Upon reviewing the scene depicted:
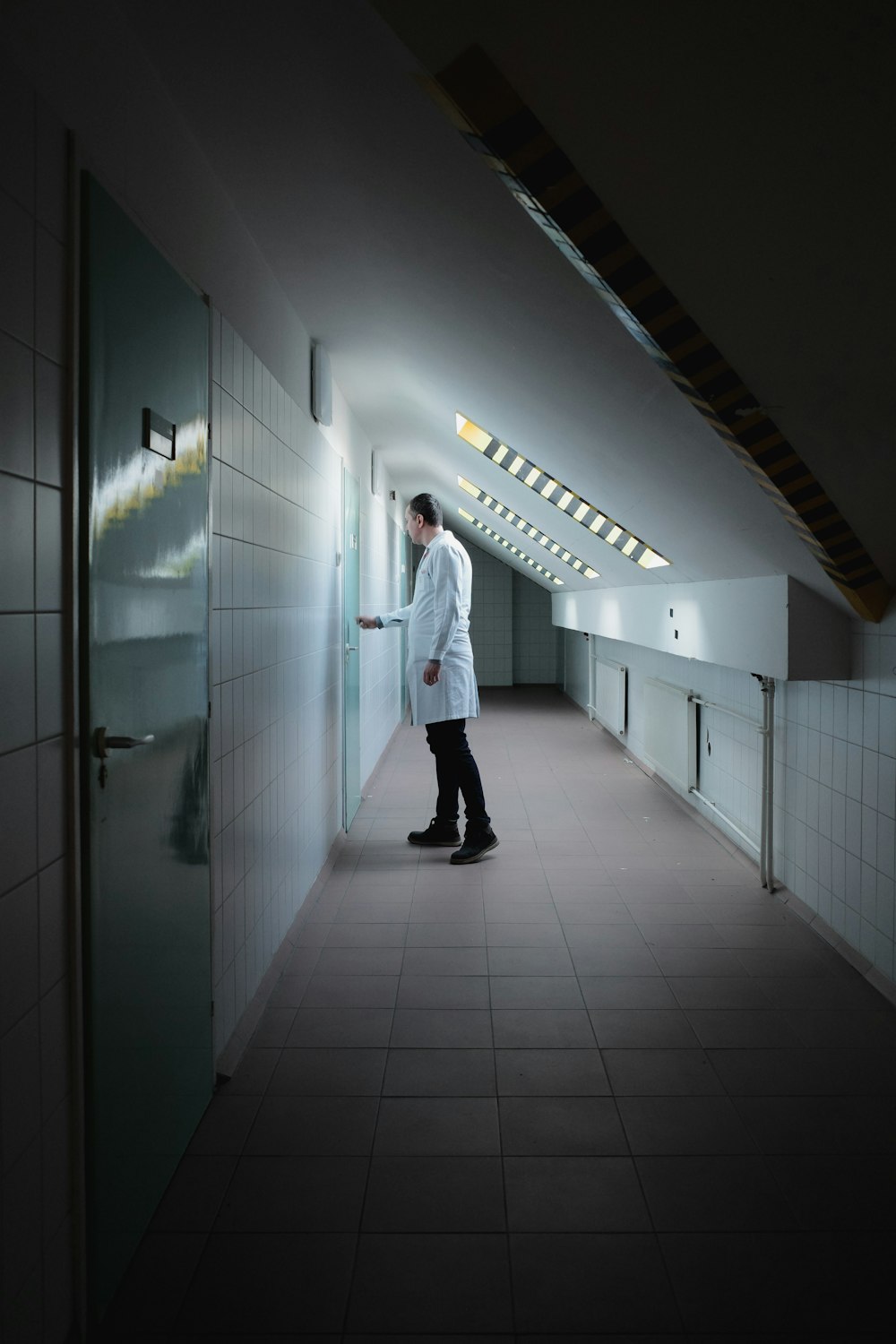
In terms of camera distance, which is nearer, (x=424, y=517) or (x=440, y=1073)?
(x=440, y=1073)

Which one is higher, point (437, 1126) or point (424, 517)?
point (424, 517)

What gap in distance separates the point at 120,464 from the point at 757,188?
1196mm

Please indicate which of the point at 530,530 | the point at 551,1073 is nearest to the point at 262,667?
the point at 551,1073

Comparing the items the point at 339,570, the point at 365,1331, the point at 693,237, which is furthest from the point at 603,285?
the point at 339,570

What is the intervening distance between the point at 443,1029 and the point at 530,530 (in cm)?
558

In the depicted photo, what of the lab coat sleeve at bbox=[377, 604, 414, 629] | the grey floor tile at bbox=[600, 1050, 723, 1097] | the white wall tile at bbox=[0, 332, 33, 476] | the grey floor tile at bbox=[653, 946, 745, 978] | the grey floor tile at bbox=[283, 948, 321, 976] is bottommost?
the grey floor tile at bbox=[600, 1050, 723, 1097]

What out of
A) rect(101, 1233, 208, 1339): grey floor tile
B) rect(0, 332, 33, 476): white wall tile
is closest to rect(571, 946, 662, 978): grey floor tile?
rect(101, 1233, 208, 1339): grey floor tile

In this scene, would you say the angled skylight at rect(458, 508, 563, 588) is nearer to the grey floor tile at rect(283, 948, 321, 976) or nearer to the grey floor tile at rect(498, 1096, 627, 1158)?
the grey floor tile at rect(283, 948, 321, 976)

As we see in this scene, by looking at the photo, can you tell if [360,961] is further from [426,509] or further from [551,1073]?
[426,509]

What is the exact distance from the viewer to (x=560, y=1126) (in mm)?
2051

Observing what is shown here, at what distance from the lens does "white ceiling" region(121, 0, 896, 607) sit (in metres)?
1.35

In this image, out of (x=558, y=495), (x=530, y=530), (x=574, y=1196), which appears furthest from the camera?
(x=530, y=530)

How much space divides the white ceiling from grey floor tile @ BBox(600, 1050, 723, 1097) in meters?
1.53

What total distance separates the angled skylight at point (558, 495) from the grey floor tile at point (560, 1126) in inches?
132
